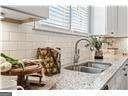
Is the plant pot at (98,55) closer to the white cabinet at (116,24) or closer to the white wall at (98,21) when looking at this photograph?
the white wall at (98,21)

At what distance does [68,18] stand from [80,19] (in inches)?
18.1

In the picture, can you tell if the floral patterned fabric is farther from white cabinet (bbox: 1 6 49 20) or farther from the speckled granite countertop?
white cabinet (bbox: 1 6 49 20)

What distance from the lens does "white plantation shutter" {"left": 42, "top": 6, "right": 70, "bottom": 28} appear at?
192 cm

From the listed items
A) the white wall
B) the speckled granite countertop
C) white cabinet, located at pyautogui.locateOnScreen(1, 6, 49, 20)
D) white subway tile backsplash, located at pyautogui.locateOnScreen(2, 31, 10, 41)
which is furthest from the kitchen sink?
white cabinet, located at pyautogui.locateOnScreen(1, 6, 49, 20)

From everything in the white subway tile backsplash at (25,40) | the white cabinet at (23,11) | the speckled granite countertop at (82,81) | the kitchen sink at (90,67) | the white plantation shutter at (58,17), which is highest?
the white plantation shutter at (58,17)

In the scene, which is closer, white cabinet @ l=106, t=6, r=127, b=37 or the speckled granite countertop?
the speckled granite countertop

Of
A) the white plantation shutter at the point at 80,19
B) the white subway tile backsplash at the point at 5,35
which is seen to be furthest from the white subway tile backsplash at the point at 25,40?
the white plantation shutter at the point at 80,19

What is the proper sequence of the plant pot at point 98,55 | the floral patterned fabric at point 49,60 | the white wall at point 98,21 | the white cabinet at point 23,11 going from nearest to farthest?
the white cabinet at point 23,11, the floral patterned fabric at point 49,60, the plant pot at point 98,55, the white wall at point 98,21

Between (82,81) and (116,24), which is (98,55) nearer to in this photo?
(116,24)

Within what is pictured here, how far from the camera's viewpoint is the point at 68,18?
2486mm

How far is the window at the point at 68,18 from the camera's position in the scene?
198 centimetres

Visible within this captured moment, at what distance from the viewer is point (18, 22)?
1360 millimetres
